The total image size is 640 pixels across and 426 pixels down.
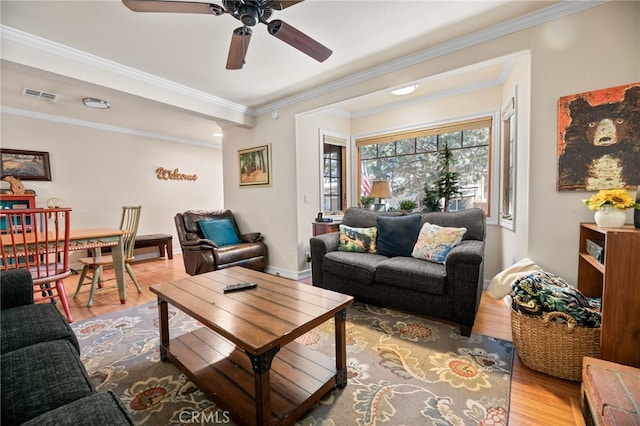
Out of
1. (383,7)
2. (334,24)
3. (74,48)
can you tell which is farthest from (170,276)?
(383,7)

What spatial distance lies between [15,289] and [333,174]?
12.2ft

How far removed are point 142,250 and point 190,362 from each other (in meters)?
4.25

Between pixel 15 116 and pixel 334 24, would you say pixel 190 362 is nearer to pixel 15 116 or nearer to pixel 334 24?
pixel 334 24

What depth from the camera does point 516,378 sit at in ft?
5.49

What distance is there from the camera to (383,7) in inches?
79.6

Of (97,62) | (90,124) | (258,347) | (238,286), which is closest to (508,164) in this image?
(238,286)

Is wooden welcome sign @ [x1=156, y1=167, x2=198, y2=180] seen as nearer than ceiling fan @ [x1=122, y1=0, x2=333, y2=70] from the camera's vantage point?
No

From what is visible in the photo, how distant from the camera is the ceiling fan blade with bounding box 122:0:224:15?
4.83ft

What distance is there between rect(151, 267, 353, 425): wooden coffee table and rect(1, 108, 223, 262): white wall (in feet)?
13.0

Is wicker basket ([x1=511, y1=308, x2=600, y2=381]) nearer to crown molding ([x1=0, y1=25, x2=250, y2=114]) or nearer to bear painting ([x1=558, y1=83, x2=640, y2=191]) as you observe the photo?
bear painting ([x1=558, y1=83, x2=640, y2=191])

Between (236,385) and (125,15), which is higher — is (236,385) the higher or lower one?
the lower one

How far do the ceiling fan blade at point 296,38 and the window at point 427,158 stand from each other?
232cm

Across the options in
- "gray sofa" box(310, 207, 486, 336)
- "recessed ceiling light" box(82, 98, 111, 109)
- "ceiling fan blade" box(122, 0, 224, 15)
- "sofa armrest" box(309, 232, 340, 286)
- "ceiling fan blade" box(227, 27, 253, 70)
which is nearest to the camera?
"ceiling fan blade" box(122, 0, 224, 15)

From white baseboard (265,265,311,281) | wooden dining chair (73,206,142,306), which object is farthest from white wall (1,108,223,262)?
white baseboard (265,265,311,281)
